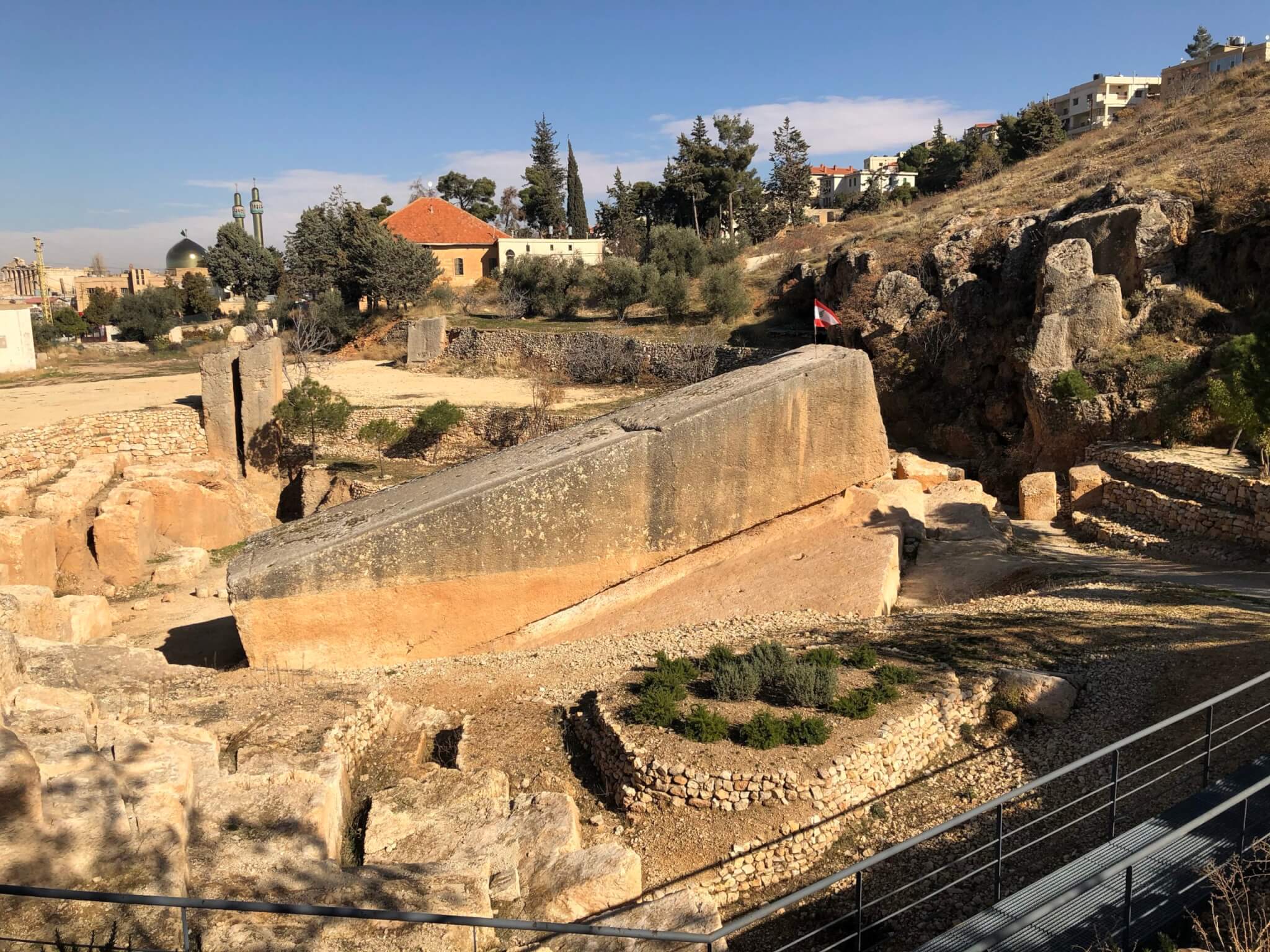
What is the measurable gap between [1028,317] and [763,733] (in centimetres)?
1706

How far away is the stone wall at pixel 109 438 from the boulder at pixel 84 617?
6475 millimetres

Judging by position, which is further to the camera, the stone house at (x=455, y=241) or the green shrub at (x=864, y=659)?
the stone house at (x=455, y=241)

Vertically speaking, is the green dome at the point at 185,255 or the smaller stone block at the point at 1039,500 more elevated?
the green dome at the point at 185,255

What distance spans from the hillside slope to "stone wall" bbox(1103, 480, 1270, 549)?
1993 mm

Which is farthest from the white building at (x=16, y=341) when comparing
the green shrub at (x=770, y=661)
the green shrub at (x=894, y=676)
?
the green shrub at (x=894, y=676)

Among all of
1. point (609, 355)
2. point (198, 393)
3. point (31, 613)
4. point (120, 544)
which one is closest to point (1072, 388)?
point (609, 355)

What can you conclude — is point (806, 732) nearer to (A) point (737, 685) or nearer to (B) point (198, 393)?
(A) point (737, 685)

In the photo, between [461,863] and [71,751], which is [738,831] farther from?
[71,751]

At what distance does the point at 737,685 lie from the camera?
20.7 ft

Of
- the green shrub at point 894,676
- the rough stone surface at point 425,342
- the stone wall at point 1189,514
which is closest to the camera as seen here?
the green shrub at point 894,676

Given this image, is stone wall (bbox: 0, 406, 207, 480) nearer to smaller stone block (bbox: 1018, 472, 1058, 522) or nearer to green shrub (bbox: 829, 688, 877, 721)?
smaller stone block (bbox: 1018, 472, 1058, 522)

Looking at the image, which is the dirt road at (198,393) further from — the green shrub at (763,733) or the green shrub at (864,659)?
the green shrub at (763,733)

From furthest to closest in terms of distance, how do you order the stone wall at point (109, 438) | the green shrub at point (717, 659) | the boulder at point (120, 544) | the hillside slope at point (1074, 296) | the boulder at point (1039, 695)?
Result: the hillside slope at point (1074, 296)
the stone wall at point (109, 438)
the boulder at point (120, 544)
the green shrub at point (717, 659)
the boulder at point (1039, 695)

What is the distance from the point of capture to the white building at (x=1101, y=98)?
200 feet
